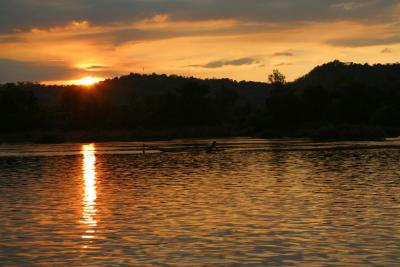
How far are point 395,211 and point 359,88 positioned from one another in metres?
119

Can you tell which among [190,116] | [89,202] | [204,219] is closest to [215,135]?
[190,116]

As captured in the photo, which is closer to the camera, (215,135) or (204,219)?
(204,219)

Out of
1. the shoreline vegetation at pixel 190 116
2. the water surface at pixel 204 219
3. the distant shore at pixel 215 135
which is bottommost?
the water surface at pixel 204 219

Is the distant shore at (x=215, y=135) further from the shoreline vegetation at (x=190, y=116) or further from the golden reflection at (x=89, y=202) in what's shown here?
the golden reflection at (x=89, y=202)

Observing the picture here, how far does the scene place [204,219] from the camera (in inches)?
918

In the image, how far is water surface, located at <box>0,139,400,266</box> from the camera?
17.5 m

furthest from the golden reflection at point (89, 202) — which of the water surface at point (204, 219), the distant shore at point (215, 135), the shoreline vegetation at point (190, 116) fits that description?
the shoreline vegetation at point (190, 116)

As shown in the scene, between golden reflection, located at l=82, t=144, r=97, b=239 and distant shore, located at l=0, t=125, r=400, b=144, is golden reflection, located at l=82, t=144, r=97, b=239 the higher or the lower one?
the lower one

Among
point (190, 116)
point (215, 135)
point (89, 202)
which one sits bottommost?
point (89, 202)

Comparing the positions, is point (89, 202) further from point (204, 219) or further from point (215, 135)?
point (215, 135)

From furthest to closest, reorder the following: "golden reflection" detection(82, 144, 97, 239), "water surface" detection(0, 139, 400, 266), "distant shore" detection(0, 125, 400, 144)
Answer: "distant shore" detection(0, 125, 400, 144), "golden reflection" detection(82, 144, 97, 239), "water surface" detection(0, 139, 400, 266)

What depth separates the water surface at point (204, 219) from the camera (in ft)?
57.3

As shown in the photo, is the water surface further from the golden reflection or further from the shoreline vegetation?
the shoreline vegetation

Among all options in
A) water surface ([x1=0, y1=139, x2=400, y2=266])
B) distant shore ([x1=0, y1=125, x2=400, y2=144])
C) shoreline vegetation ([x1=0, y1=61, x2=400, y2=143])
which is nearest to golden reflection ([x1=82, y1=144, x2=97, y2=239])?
water surface ([x1=0, y1=139, x2=400, y2=266])
